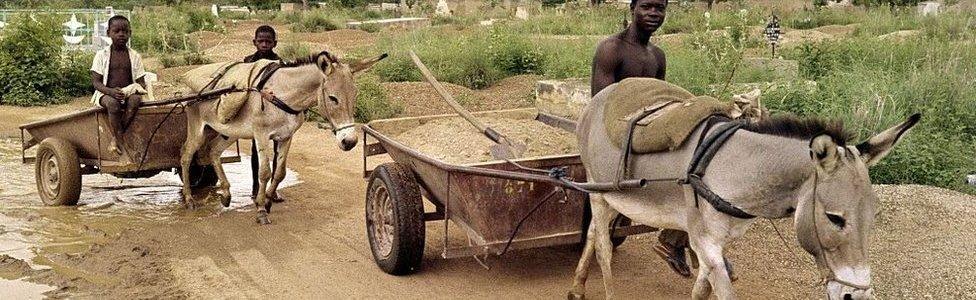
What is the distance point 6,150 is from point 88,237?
4.99 metres

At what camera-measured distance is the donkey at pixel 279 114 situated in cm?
677

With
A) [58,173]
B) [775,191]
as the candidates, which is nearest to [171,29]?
[58,173]

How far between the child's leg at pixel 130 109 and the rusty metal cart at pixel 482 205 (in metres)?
2.74

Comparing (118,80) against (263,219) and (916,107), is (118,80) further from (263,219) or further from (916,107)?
(916,107)

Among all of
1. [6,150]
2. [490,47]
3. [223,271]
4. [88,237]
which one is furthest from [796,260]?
[490,47]

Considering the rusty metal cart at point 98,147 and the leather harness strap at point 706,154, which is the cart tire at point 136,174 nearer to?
the rusty metal cart at point 98,147

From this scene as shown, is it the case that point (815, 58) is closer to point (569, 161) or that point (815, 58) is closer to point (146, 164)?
point (569, 161)

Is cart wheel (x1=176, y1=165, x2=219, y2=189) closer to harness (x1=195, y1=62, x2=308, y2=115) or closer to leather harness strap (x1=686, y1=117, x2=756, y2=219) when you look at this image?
harness (x1=195, y1=62, x2=308, y2=115)

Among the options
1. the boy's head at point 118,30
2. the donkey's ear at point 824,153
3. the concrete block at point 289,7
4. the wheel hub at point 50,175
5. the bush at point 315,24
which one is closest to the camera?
the donkey's ear at point 824,153

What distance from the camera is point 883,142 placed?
323 centimetres

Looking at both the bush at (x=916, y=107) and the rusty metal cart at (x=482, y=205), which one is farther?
the bush at (x=916, y=107)

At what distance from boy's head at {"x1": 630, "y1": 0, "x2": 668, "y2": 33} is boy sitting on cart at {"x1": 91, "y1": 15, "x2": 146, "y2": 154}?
14.8 ft

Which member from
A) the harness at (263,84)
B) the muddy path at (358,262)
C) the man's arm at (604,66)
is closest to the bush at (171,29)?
the harness at (263,84)

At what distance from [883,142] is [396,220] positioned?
10.4ft
